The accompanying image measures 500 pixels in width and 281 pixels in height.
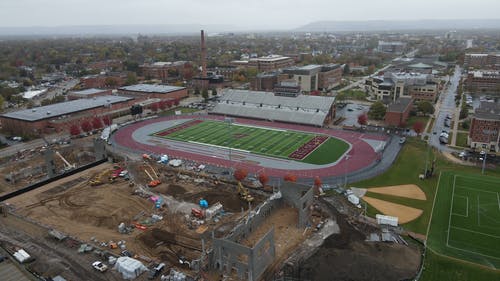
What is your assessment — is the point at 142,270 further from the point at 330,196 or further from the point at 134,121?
the point at 134,121

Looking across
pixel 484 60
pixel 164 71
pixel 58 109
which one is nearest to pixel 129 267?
pixel 58 109

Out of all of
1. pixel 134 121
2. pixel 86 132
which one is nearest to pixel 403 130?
pixel 134 121

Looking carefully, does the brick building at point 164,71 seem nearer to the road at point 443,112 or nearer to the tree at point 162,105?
the tree at point 162,105

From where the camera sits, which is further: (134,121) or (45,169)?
(134,121)

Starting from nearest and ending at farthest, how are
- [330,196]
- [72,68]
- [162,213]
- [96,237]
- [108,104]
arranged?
[96,237], [162,213], [330,196], [108,104], [72,68]

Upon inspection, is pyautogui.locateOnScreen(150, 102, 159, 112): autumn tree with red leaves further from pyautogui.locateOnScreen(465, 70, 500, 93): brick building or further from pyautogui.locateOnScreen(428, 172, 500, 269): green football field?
pyautogui.locateOnScreen(465, 70, 500, 93): brick building

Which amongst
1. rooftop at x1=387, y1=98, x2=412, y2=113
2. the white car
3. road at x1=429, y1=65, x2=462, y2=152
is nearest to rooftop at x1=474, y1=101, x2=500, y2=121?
road at x1=429, y1=65, x2=462, y2=152

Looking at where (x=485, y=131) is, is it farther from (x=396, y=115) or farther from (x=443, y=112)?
(x=443, y=112)
